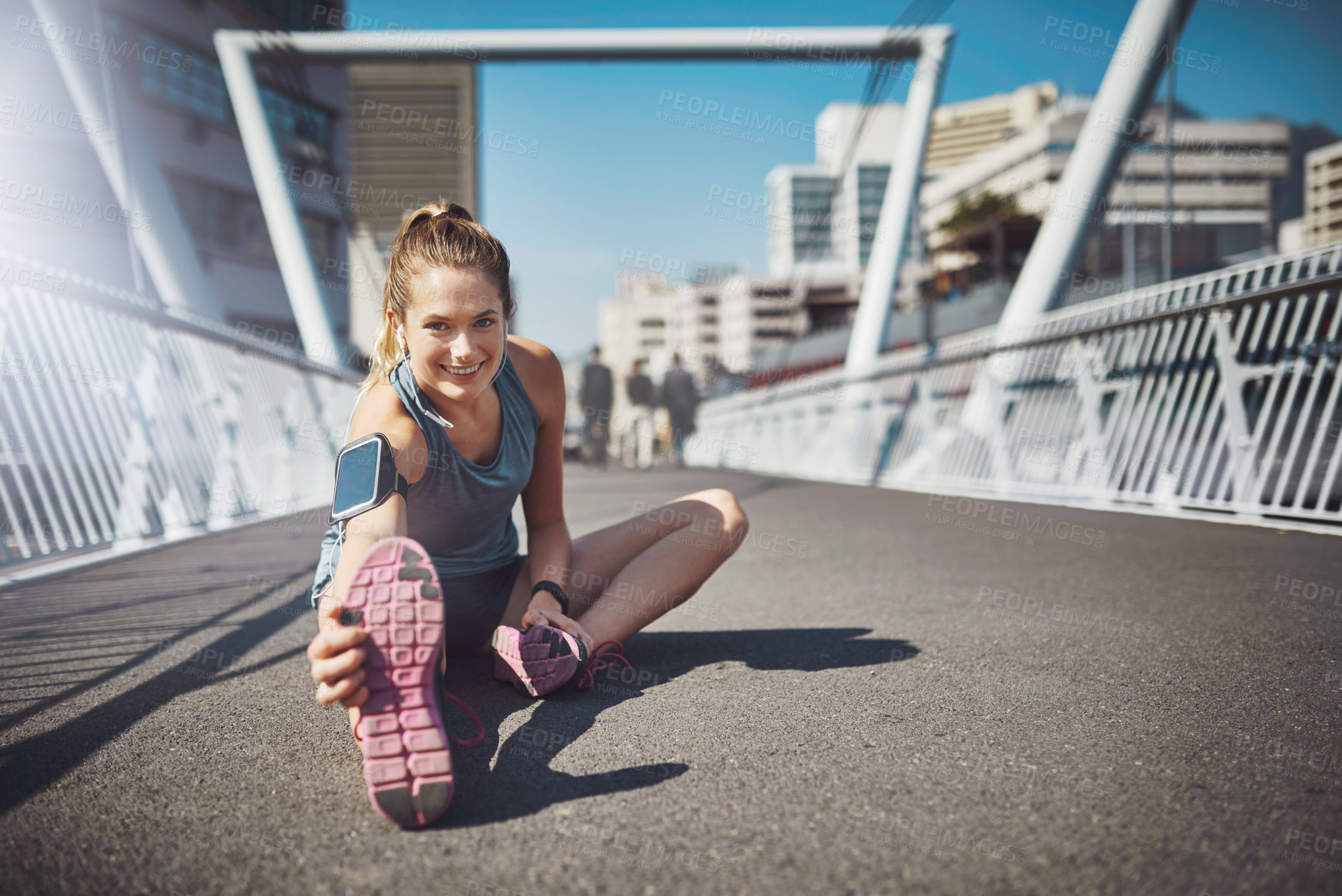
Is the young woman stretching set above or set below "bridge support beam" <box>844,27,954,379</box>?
below

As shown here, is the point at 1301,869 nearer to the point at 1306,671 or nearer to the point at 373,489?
the point at 1306,671

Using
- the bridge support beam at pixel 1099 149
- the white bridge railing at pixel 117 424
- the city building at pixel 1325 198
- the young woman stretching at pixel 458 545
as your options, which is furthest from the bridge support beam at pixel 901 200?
the city building at pixel 1325 198

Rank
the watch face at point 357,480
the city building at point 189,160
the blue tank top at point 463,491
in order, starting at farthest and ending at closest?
the city building at point 189,160 < the blue tank top at point 463,491 < the watch face at point 357,480

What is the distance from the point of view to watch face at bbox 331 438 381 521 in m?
1.68

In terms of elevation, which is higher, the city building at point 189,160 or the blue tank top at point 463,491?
the city building at point 189,160

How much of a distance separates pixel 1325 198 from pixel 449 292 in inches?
2428

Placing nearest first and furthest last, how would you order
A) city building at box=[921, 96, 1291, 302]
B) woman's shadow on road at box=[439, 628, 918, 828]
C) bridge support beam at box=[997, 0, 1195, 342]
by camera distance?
woman's shadow on road at box=[439, 628, 918, 828], bridge support beam at box=[997, 0, 1195, 342], city building at box=[921, 96, 1291, 302]

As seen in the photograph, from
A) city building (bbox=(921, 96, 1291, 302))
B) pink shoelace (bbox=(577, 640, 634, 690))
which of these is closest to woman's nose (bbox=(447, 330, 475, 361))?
pink shoelace (bbox=(577, 640, 634, 690))

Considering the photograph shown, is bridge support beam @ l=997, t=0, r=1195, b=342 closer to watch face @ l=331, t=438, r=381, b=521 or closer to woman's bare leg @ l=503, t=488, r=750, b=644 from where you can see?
woman's bare leg @ l=503, t=488, r=750, b=644

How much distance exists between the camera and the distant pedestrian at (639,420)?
18.0 metres

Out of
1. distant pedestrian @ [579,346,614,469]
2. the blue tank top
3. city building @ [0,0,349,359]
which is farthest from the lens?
city building @ [0,0,349,359]

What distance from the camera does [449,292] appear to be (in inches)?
75.3

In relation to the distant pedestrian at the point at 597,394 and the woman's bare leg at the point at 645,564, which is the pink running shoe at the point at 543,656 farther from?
the distant pedestrian at the point at 597,394

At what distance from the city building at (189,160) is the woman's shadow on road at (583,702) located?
34.4ft
